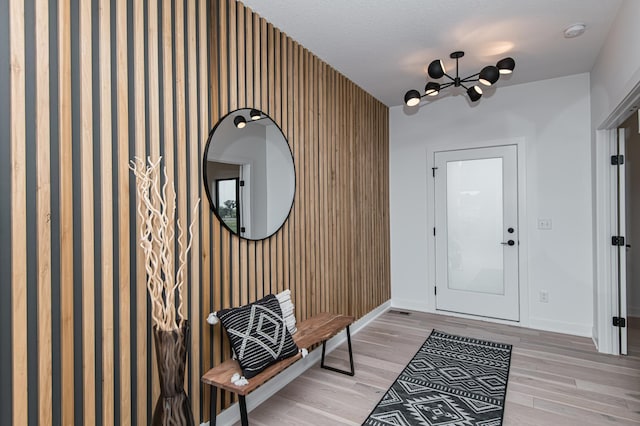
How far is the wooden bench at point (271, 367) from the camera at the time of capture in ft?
6.39

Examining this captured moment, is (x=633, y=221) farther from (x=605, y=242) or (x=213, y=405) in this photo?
(x=213, y=405)

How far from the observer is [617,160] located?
10.6 feet

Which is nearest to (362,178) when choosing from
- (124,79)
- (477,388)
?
(477,388)

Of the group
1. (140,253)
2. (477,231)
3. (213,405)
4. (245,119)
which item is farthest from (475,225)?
(140,253)

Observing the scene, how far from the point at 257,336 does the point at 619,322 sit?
331 cm

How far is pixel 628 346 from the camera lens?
3.47 metres

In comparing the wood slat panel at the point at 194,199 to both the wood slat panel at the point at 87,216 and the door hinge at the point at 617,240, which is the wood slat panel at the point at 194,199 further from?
the door hinge at the point at 617,240

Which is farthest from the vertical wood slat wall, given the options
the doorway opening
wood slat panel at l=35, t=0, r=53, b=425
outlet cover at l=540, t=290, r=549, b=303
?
the doorway opening

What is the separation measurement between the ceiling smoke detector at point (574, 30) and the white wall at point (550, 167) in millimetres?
1153

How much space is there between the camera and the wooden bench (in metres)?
1.95

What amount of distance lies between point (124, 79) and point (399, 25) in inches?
78.6

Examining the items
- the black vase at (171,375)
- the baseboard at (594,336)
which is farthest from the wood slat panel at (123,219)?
the baseboard at (594,336)

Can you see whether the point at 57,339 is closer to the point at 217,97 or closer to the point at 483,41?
the point at 217,97

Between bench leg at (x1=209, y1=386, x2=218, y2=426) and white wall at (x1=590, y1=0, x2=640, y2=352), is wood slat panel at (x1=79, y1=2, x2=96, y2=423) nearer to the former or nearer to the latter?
bench leg at (x1=209, y1=386, x2=218, y2=426)
